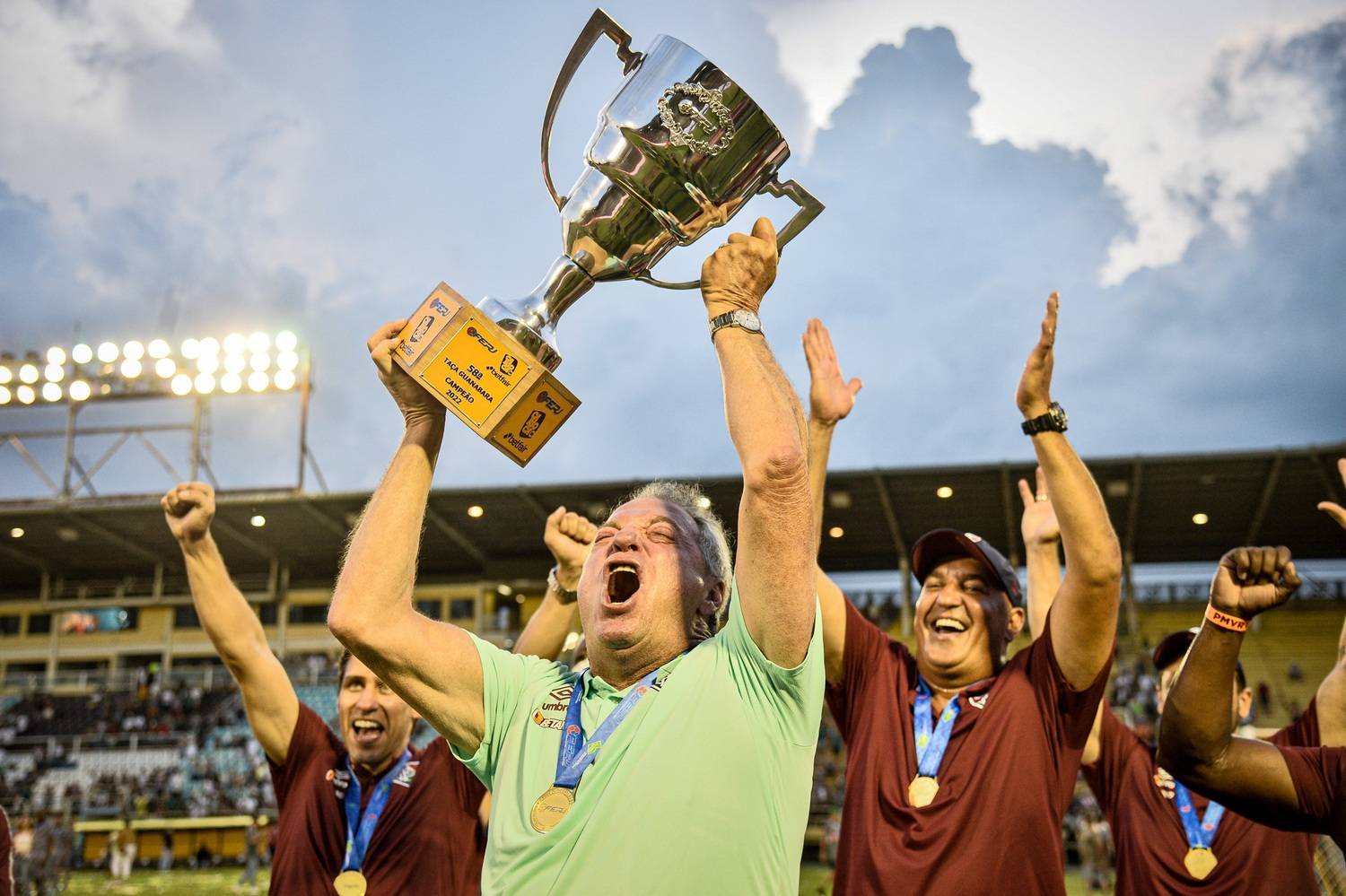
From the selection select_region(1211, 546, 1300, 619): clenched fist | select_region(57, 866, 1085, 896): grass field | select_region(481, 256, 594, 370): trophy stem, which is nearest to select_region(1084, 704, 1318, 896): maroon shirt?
select_region(1211, 546, 1300, 619): clenched fist

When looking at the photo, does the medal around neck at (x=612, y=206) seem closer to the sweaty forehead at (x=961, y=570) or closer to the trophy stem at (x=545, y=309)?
the trophy stem at (x=545, y=309)

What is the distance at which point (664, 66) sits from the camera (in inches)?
100

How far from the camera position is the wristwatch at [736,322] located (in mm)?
2408

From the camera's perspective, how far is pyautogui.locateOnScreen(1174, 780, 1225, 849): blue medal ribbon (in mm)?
4117

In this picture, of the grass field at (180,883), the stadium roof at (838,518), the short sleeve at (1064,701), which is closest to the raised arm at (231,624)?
the short sleeve at (1064,701)

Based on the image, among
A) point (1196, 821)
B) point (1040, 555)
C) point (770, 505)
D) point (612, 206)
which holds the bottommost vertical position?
point (1196, 821)

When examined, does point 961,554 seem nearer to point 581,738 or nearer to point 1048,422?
point 1048,422

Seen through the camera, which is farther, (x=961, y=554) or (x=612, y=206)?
(x=961, y=554)

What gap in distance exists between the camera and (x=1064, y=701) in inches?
132

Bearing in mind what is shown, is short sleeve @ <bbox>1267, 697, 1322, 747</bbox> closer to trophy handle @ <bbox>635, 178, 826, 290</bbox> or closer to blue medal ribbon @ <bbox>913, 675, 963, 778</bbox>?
blue medal ribbon @ <bbox>913, 675, 963, 778</bbox>

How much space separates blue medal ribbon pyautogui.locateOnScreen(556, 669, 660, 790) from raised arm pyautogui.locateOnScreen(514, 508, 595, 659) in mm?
1352

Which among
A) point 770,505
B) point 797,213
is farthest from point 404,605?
point 797,213

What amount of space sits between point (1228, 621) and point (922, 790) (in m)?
1.03

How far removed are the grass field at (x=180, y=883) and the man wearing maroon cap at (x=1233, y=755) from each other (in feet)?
44.5
